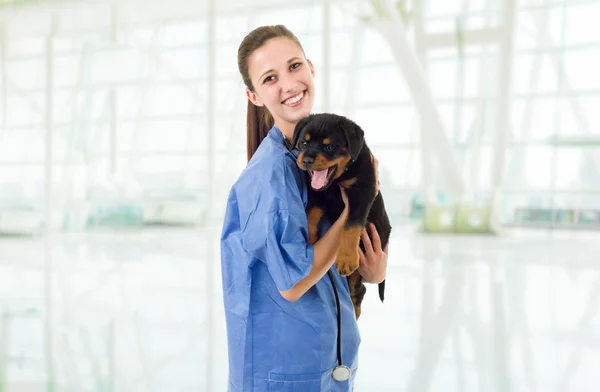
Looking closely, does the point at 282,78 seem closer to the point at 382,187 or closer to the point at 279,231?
the point at 279,231

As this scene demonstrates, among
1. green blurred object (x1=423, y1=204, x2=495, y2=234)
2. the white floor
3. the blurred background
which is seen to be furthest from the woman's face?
green blurred object (x1=423, y1=204, x2=495, y2=234)

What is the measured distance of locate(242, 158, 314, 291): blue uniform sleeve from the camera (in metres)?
1.09

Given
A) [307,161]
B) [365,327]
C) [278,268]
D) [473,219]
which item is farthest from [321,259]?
[473,219]

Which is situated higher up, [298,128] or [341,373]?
[298,128]

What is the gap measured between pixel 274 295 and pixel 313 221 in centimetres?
19

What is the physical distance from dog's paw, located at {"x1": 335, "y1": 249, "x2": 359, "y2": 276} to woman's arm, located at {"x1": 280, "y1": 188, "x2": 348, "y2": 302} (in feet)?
0.15

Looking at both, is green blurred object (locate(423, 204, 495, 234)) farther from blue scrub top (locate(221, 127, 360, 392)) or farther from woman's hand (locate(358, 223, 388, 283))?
blue scrub top (locate(221, 127, 360, 392))

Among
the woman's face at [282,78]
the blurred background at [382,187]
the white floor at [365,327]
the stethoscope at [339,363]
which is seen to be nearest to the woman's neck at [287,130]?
the woman's face at [282,78]

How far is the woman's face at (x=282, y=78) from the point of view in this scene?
1.27 meters

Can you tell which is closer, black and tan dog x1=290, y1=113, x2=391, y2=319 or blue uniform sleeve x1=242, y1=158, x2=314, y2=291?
blue uniform sleeve x1=242, y1=158, x2=314, y2=291

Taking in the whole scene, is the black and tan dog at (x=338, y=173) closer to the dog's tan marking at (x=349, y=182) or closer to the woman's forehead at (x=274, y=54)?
the dog's tan marking at (x=349, y=182)

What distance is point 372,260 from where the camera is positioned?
135 cm

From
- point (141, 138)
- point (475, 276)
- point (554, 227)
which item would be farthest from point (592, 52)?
point (141, 138)

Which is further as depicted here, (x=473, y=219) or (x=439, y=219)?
(x=439, y=219)
